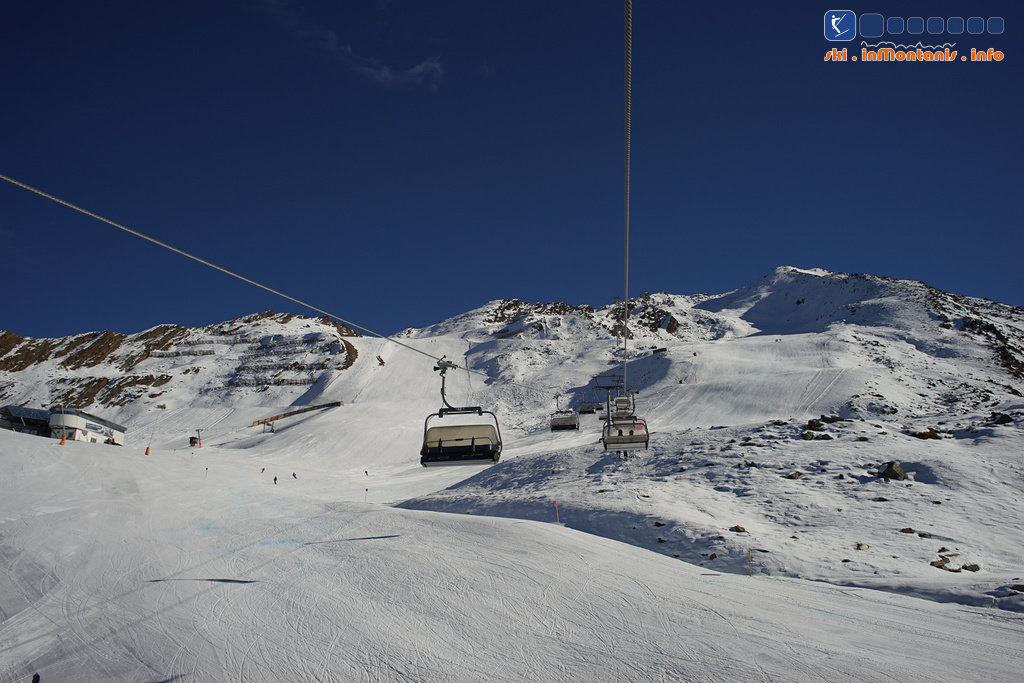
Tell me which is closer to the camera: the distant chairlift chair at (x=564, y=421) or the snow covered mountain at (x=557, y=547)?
the snow covered mountain at (x=557, y=547)

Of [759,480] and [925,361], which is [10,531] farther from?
[925,361]

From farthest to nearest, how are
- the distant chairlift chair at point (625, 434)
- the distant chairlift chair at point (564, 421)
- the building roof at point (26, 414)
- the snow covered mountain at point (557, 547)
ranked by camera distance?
the building roof at point (26, 414) → the distant chairlift chair at point (564, 421) → the distant chairlift chair at point (625, 434) → the snow covered mountain at point (557, 547)

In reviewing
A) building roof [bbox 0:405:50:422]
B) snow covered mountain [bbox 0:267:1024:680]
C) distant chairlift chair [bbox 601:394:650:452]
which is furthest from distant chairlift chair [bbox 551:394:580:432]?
building roof [bbox 0:405:50:422]

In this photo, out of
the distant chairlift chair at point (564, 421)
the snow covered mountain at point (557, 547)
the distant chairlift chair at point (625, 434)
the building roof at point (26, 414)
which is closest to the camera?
the snow covered mountain at point (557, 547)

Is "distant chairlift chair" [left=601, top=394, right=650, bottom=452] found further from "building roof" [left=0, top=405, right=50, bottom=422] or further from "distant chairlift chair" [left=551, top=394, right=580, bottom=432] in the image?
"building roof" [left=0, top=405, right=50, bottom=422]

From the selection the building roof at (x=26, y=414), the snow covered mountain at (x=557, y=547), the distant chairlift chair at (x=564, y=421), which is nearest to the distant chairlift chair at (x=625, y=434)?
the snow covered mountain at (x=557, y=547)

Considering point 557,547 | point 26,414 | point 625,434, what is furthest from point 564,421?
point 26,414

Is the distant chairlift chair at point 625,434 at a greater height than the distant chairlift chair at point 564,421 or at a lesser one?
Answer: greater

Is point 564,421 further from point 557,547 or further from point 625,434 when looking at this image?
point 557,547

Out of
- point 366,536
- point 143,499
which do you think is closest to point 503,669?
point 366,536

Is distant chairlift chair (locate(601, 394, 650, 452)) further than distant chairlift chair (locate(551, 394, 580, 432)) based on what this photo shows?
No

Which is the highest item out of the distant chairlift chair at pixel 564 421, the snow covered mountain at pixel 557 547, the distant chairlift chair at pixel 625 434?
the distant chairlift chair at pixel 625 434

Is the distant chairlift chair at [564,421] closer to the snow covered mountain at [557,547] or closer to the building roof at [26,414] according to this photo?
the snow covered mountain at [557,547]

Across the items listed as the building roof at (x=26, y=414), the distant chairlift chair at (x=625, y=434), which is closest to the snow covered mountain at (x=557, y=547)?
the distant chairlift chair at (x=625, y=434)
